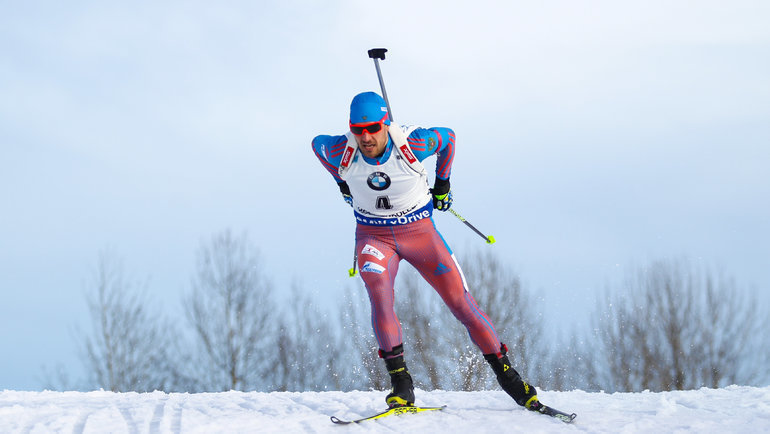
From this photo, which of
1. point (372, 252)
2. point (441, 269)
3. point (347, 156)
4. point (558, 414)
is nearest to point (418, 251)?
point (441, 269)

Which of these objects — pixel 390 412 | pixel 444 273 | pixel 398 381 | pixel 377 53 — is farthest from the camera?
pixel 377 53

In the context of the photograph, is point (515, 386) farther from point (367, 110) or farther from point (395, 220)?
point (367, 110)

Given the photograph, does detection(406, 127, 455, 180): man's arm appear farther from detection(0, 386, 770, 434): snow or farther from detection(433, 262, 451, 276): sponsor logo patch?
detection(0, 386, 770, 434): snow

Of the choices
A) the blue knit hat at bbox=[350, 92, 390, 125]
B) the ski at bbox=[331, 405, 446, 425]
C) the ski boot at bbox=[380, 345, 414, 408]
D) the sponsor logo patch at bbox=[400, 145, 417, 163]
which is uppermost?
the blue knit hat at bbox=[350, 92, 390, 125]

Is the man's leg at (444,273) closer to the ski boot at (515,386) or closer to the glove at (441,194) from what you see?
the ski boot at (515,386)

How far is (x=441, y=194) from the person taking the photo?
5770 mm

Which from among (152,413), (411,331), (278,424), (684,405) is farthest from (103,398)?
(411,331)

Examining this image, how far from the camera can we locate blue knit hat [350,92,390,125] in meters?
5.07

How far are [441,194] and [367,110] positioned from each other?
108cm

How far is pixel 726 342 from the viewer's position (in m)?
23.5

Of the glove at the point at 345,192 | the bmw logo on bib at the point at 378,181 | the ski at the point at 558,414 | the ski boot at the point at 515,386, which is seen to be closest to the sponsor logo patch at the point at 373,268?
the bmw logo on bib at the point at 378,181

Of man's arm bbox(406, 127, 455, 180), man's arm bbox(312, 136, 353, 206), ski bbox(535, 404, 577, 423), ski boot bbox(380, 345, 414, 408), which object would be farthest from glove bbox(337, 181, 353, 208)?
ski bbox(535, 404, 577, 423)

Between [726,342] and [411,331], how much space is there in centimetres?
1043

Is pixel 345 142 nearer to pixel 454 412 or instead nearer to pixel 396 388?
pixel 396 388
